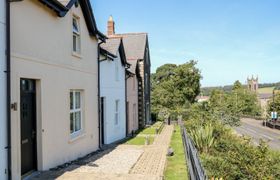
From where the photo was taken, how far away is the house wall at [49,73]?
24.2 feet

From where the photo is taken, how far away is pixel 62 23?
1037 cm

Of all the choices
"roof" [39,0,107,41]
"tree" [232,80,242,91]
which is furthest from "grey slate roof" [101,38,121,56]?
"tree" [232,80,242,91]

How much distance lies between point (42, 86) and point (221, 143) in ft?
32.0

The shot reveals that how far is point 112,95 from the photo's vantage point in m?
18.5

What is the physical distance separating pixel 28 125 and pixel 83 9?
20.2 feet

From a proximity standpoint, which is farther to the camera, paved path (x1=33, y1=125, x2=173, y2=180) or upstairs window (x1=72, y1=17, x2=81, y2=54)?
upstairs window (x1=72, y1=17, x2=81, y2=54)

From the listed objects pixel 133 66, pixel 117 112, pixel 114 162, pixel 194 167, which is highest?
pixel 133 66

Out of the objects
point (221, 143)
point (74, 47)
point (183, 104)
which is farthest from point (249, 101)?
point (74, 47)

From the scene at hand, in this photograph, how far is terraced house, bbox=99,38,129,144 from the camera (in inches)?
657

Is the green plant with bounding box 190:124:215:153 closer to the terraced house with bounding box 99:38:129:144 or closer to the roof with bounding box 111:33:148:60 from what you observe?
the terraced house with bounding box 99:38:129:144

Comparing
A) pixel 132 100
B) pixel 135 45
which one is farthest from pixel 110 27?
pixel 132 100

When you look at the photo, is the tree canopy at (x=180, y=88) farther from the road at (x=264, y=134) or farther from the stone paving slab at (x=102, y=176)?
the stone paving slab at (x=102, y=176)

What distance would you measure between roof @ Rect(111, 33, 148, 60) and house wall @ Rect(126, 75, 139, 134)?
12.7 ft

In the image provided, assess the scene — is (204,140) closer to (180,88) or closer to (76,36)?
(76,36)
